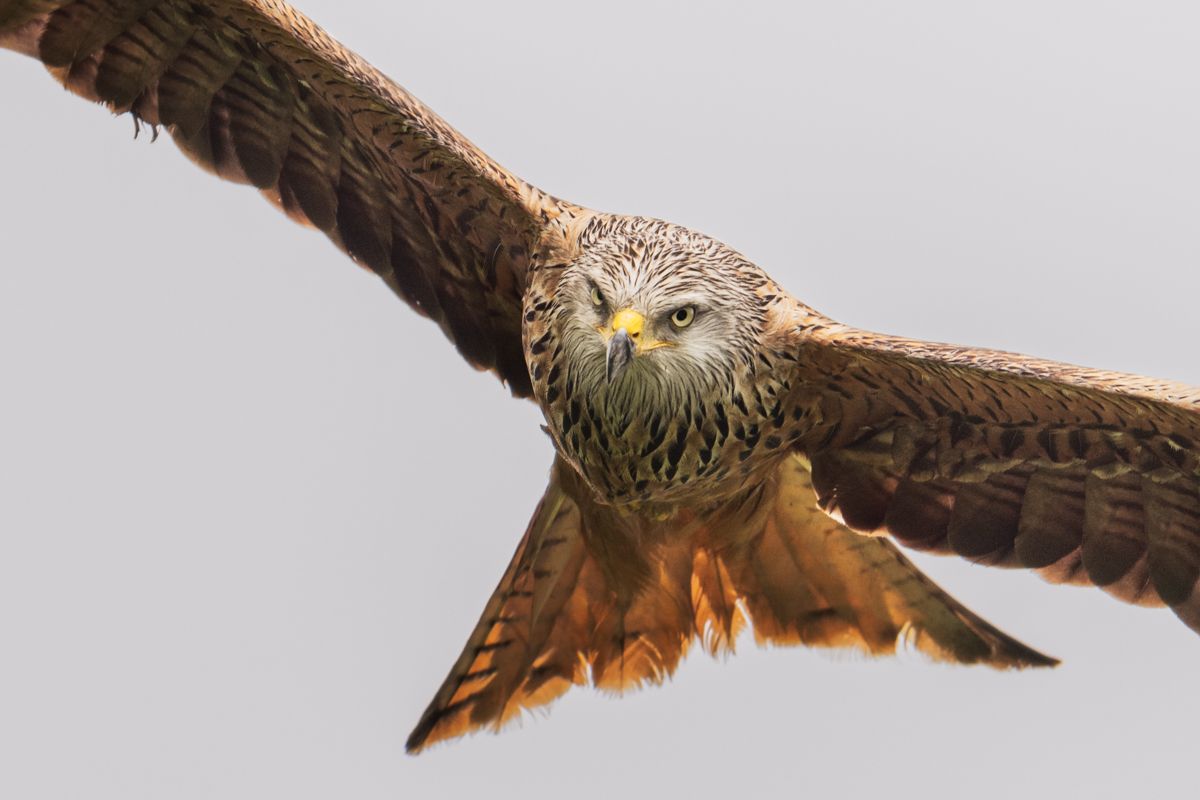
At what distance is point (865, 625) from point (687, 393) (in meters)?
1.66

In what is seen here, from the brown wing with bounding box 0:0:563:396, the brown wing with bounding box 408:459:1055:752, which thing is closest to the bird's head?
the brown wing with bounding box 0:0:563:396

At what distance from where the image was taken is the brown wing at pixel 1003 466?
8.84 meters

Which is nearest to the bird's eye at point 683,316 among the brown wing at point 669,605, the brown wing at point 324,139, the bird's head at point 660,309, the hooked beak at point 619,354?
the bird's head at point 660,309

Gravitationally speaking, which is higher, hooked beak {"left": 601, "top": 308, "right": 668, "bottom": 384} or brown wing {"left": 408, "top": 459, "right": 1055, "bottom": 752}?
hooked beak {"left": 601, "top": 308, "right": 668, "bottom": 384}

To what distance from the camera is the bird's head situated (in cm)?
841

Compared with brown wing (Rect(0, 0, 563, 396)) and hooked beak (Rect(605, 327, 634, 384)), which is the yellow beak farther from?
brown wing (Rect(0, 0, 563, 396))

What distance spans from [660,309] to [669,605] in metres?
1.88

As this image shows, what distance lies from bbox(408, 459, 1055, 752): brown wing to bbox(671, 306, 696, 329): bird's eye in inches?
52.0

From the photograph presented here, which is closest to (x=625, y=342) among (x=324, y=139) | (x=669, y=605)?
(x=669, y=605)

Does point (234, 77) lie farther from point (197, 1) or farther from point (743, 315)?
point (743, 315)

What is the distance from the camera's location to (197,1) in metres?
9.27

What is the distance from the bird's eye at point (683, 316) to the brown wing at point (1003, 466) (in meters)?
Answer: 0.50

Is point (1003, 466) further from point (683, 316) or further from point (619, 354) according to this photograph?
point (619, 354)

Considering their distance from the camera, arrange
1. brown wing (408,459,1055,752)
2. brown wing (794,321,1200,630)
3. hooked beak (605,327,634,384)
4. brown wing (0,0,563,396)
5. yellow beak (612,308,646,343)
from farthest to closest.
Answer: brown wing (408,459,1055,752), brown wing (0,0,563,396), brown wing (794,321,1200,630), yellow beak (612,308,646,343), hooked beak (605,327,634,384)
